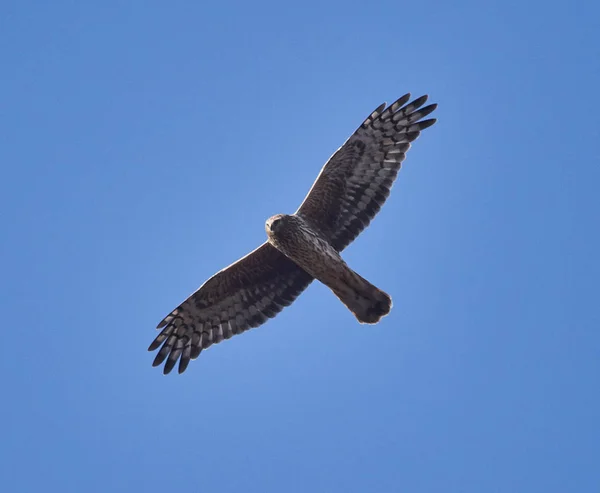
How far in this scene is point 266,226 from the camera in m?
10.9

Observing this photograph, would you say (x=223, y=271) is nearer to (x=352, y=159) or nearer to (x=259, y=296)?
(x=259, y=296)

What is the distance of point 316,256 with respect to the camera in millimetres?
10797

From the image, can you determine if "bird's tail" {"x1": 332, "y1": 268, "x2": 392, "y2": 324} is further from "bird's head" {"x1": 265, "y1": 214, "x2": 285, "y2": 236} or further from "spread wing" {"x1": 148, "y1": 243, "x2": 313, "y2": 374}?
"bird's head" {"x1": 265, "y1": 214, "x2": 285, "y2": 236}

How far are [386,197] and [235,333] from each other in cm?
269

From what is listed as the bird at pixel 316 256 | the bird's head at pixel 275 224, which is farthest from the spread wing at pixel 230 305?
the bird's head at pixel 275 224

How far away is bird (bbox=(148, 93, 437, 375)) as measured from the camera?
1090 centimetres

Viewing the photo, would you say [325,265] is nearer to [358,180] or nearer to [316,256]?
[316,256]

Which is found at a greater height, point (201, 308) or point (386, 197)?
point (386, 197)

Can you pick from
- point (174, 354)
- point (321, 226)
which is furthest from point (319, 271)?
point (174, 354)

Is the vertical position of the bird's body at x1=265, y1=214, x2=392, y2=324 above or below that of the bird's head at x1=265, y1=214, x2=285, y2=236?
below

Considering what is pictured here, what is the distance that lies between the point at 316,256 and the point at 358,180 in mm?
1217

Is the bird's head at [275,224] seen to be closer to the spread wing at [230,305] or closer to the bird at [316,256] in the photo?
the bird at [316,256]

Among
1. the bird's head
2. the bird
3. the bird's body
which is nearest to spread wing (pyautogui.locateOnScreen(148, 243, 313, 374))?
the bird

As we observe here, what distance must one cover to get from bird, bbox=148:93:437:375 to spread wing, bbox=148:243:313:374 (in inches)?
0.5
